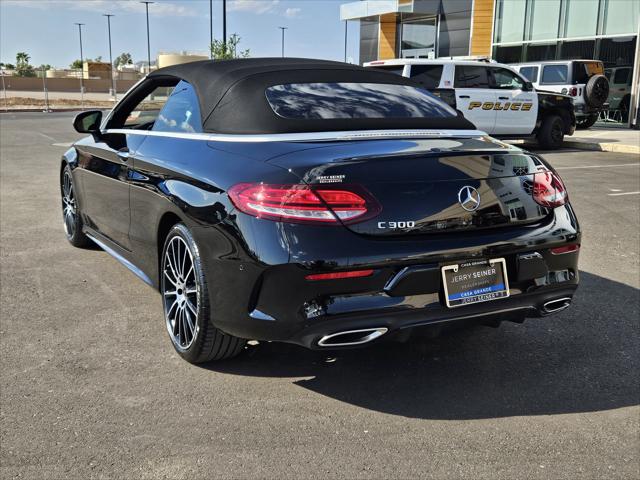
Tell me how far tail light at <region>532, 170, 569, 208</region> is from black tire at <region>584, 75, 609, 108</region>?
57.6 ft

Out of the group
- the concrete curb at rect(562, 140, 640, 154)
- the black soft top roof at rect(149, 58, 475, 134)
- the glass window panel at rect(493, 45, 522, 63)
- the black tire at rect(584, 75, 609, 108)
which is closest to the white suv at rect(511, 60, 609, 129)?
the black tire at rect(584, 75, 609, 108)

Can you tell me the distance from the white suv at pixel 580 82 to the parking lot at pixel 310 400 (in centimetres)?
1630

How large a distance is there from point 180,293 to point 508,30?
81.1 feet

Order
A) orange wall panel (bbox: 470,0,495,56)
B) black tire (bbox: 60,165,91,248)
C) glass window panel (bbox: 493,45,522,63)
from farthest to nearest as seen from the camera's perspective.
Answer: orange wall panel (bbox: 470,0,495,56)
glass window panel (bbox: 493,45,522,63)
black tire (bbox: 60,165,91,248)

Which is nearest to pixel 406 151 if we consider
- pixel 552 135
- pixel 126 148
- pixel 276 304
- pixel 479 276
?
pixel 479 276

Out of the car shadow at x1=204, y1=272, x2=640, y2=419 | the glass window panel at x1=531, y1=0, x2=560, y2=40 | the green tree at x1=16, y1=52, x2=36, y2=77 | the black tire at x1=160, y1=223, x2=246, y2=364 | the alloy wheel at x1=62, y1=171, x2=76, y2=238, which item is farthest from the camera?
the green tree at x1=16, y1=52, x2=36, y2=77

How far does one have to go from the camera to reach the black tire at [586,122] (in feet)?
68.7

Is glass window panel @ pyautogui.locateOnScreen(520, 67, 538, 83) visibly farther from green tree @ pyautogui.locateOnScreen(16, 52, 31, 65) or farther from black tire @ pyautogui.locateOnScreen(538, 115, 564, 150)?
green tree @ pyautogui.locateOnScreen(16, 52, 31, 65)

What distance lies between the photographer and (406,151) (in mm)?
3201

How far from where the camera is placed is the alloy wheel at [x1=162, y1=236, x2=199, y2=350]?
3.58 metres

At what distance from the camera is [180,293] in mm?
3723

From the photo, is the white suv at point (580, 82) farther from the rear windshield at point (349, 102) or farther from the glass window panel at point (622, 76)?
the rear windshield at point (349, 102)

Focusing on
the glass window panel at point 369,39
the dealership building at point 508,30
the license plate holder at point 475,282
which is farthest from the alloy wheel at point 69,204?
the glass window panel at point 369,39

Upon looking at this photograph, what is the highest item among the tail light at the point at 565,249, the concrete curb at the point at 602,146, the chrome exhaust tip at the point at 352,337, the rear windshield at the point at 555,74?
the rear windshield at the point at 555,74
